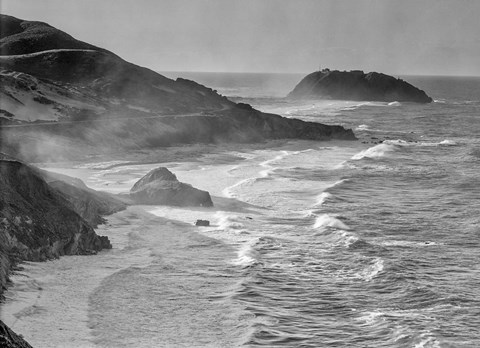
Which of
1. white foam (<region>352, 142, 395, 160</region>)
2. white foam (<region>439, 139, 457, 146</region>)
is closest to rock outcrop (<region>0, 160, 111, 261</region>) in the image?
white foam (<region>352, 142, 395, 160</region>)

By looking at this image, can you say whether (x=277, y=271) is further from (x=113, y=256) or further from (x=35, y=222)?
(x=35, y=222)

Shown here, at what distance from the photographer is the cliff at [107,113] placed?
267 feet

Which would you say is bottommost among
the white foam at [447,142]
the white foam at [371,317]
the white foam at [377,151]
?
the white foam at [371,317]

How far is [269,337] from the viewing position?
27.4 metres

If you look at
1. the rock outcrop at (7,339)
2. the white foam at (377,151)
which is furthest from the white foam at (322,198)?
the rock outcrop at (7,339)

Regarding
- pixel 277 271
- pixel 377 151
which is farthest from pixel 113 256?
pixel 377 151

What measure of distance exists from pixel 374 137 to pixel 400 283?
73.5 m

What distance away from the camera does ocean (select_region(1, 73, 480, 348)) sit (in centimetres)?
2775

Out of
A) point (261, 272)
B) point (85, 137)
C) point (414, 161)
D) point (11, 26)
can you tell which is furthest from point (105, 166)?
point (11, 26)

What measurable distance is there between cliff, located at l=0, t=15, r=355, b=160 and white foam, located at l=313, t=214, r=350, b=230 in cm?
3697

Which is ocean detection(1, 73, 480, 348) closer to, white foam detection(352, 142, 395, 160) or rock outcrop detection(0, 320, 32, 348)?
rock outcrop detection(0, 320, 32, 348)

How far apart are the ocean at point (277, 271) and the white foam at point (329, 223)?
0.39 feet

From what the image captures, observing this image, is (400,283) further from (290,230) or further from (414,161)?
(414,161)

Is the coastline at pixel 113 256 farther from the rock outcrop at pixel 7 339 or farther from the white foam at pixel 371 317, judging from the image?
the rock outcrop at pixel 7 339
